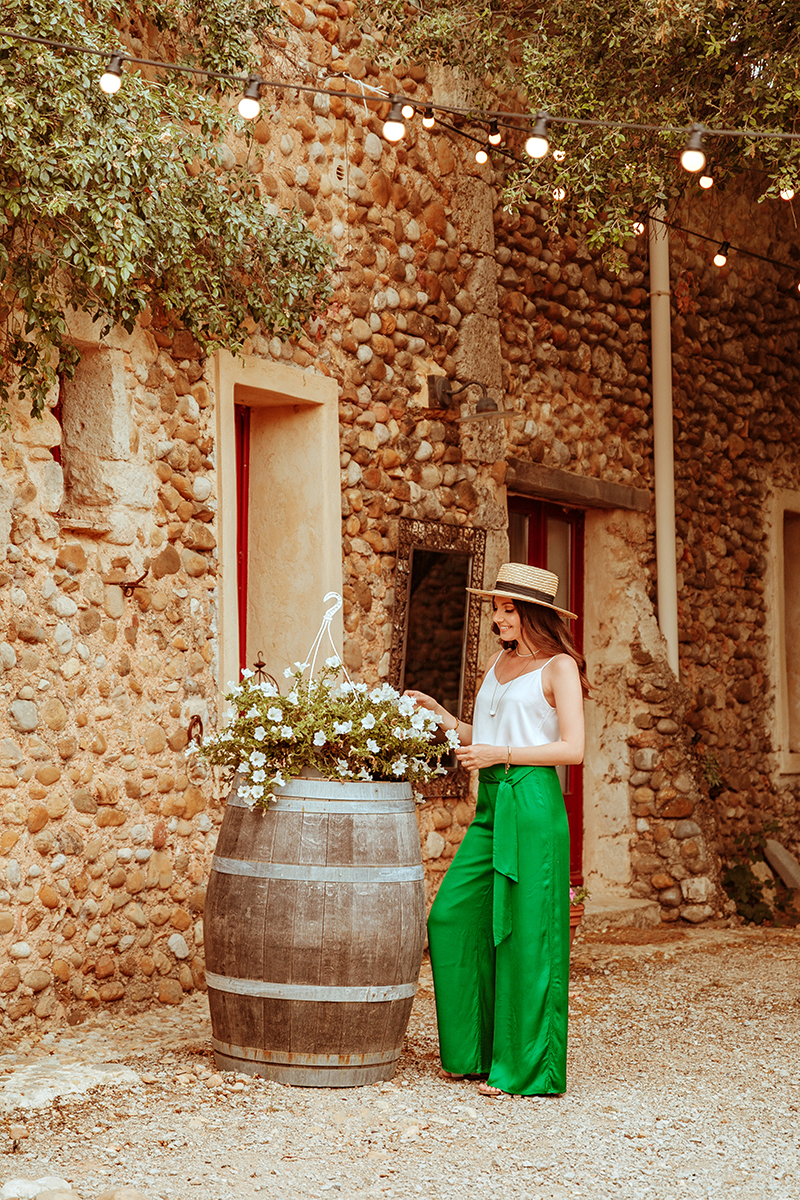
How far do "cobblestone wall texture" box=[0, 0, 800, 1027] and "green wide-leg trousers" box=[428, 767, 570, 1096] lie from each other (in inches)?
56.6

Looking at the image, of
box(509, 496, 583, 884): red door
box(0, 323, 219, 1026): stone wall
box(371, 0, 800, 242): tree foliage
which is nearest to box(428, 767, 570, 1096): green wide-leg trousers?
box(0, 323, 219, 1026): stone wall

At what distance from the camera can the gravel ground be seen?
3.31 metres

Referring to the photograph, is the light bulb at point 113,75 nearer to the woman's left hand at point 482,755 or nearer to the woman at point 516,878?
the woman at point 516,878

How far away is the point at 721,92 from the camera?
568cm

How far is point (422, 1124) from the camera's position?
375 cm

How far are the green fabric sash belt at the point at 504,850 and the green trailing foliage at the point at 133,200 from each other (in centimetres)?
201

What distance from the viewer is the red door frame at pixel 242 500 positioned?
6148 millimetres

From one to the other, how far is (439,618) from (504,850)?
2692 millimetres

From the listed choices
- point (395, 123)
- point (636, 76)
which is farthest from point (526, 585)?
point (636, 76)

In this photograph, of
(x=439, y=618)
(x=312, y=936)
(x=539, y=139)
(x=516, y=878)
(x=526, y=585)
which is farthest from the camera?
(x=439, y=618)

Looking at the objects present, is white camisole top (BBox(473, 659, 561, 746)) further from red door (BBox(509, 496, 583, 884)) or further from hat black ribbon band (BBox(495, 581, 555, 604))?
red door (BBox(509, 496, 583, 884))

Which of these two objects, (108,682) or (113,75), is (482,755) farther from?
(113,75)

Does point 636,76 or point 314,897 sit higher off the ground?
point 636,76

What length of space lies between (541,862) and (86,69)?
2.82 metres
